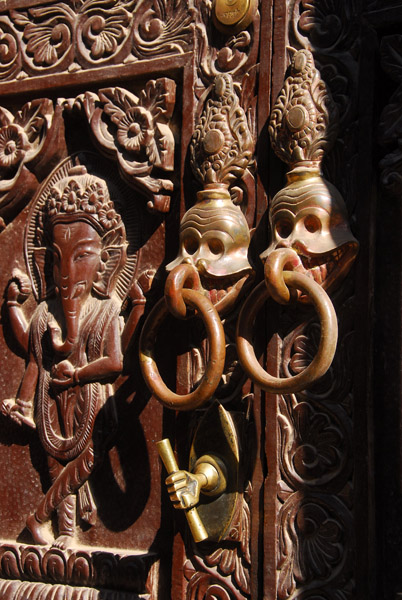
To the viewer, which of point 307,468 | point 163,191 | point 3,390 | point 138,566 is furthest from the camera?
point 3,390

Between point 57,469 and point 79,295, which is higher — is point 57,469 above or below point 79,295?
below

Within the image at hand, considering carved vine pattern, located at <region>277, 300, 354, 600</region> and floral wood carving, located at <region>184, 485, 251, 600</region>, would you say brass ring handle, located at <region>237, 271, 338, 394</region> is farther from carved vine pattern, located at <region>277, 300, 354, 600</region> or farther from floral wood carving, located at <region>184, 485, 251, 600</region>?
floral wood carving, located at <region>184, 485, 251, 600</region>

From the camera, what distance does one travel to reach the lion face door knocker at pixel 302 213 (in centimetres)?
145

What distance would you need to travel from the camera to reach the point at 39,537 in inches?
67.3

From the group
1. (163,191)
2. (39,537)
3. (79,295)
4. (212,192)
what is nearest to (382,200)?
(212,192)

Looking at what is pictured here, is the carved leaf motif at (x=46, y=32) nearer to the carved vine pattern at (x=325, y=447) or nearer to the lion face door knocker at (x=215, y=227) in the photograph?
the lion face door knocker at (x=215, y=227)

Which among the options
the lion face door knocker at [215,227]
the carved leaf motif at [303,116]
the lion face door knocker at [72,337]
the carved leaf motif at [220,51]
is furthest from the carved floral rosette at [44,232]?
the carved leaf motif at [303,116]

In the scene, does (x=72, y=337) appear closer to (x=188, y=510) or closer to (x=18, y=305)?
(x=18, y=305)

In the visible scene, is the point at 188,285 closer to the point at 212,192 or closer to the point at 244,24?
the point at 212,192

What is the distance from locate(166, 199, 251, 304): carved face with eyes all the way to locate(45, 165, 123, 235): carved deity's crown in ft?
0.73

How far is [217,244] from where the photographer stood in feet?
5.19

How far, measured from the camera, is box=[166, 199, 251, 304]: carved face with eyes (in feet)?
5.13

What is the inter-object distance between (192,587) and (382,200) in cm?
75

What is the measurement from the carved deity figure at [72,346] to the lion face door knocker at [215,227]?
18 centimetres
